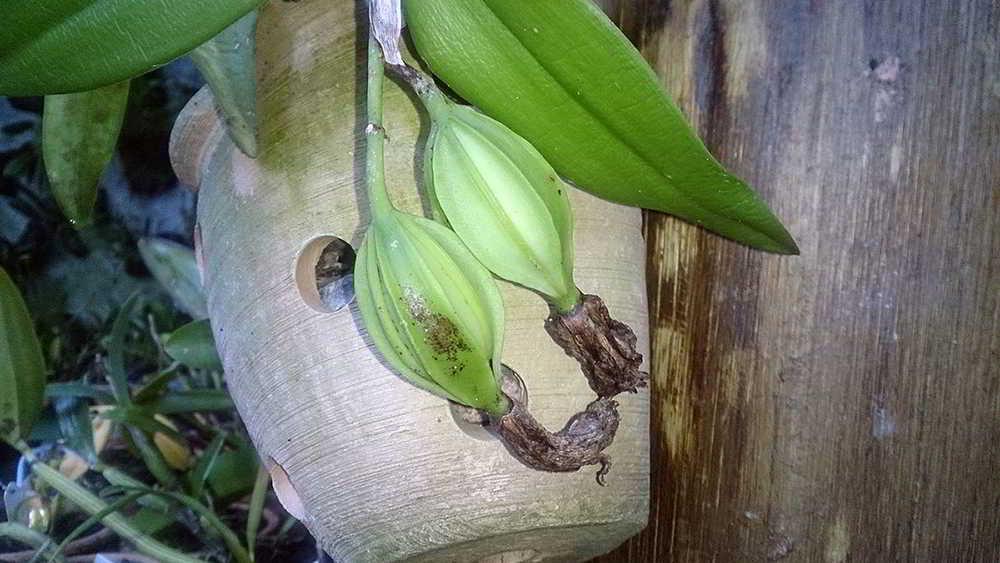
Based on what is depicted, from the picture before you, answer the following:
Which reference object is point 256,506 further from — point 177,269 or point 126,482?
point 177,269

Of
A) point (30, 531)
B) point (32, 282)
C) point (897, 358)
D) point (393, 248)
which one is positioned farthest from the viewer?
point (32, 282)

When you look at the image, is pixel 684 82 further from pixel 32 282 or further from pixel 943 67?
pixel 32 282

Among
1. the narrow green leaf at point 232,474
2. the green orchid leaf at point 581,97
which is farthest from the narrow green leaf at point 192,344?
the green orchid leaf at point 581,97

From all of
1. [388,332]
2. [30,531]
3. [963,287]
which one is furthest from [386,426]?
[30,531]

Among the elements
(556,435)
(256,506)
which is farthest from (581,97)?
(256,506)

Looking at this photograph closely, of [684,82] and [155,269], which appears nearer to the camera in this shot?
[684,82]

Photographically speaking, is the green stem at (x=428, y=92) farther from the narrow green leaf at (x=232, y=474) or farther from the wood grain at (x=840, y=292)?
the narrow green leaf at (x=232, y=474)

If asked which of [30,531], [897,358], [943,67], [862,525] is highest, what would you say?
[943,67]
